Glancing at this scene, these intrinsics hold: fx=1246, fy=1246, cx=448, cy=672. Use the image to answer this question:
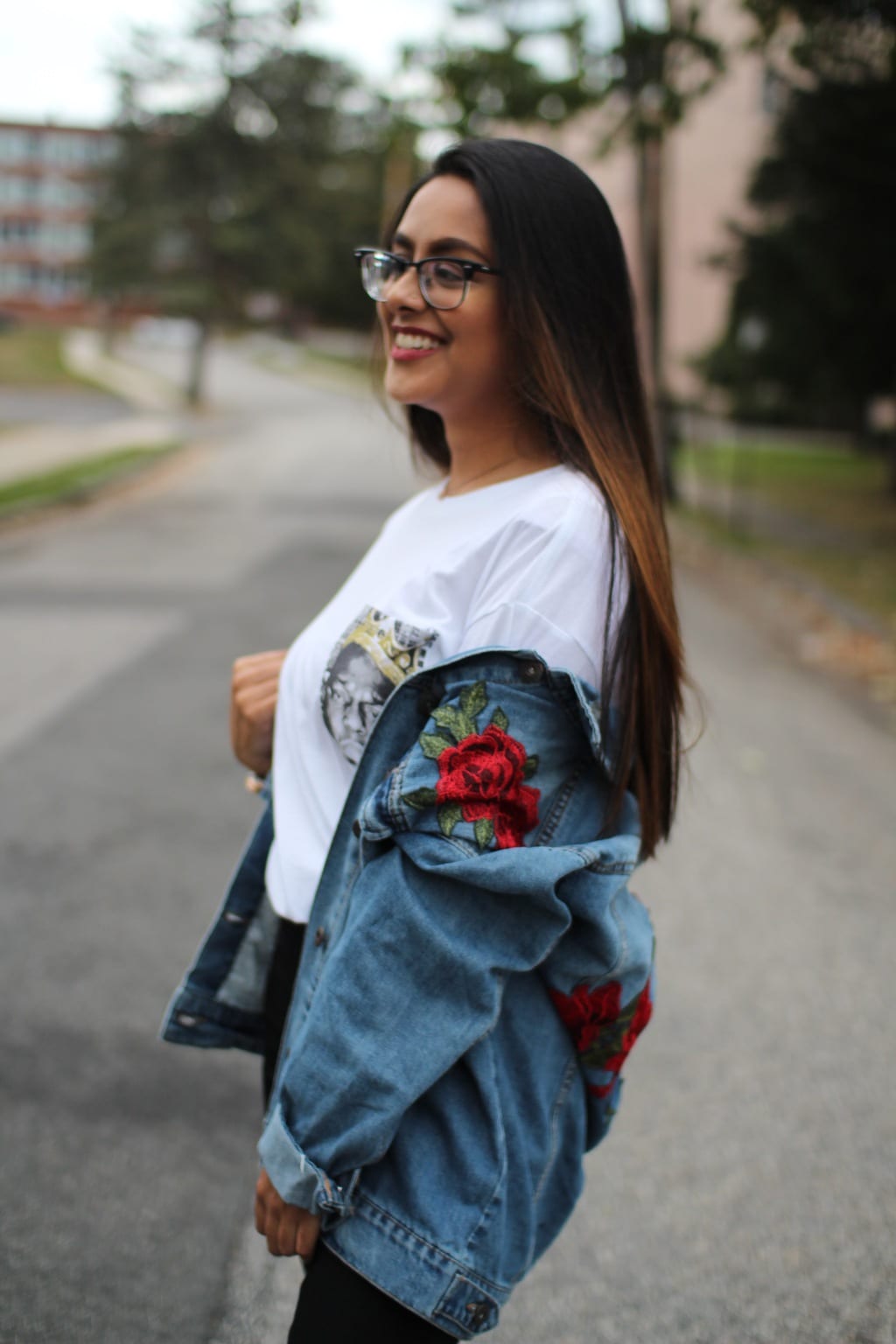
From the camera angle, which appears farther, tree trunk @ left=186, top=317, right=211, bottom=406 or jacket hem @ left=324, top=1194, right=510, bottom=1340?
tree trunk @ left=186, top=317, right=211, bottom=406

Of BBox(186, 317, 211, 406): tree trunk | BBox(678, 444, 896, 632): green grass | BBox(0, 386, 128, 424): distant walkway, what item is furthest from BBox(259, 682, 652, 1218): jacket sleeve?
BBox(186, 317, 211, 406): tree trunk

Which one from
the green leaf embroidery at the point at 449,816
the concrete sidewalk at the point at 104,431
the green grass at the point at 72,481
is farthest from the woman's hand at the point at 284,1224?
the concrete sidewalk at the point at 104,431

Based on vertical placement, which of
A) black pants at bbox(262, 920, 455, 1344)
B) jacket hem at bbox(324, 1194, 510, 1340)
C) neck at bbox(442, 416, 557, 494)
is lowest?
black pants at bbox(262, 920, 455, 1344)

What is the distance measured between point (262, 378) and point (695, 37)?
37.6 meters

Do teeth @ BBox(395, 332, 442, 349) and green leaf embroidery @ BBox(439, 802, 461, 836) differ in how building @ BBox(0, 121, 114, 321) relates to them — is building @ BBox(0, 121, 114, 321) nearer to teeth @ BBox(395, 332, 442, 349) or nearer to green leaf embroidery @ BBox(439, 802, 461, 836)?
teeth @ BBox(395, 332, 442, 349)

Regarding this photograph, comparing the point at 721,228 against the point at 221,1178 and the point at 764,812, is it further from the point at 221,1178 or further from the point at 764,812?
the point at 221,1178

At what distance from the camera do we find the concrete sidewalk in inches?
708

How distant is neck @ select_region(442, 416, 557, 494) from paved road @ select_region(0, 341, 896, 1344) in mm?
962

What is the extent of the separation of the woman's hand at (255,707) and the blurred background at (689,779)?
26.9 inches

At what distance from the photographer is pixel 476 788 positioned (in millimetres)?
1387

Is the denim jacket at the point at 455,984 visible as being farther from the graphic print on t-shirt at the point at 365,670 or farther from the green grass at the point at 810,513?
the green grass at the point at 810,513

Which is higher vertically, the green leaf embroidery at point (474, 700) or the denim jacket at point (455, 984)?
the green leaf embroidery at point (474, 700)

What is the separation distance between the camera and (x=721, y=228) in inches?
572

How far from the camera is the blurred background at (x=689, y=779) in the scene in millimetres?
2584
